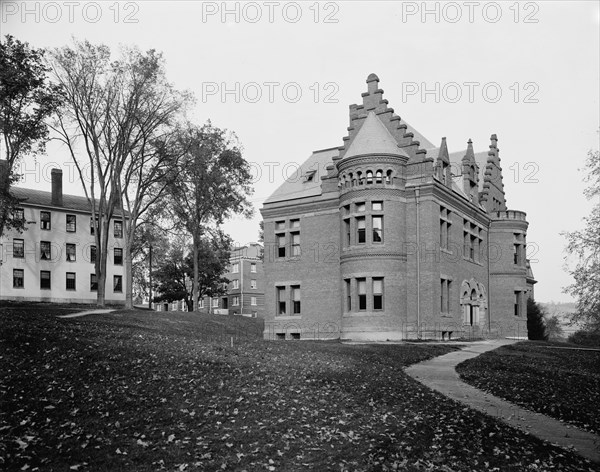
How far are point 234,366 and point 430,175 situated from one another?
22.9m

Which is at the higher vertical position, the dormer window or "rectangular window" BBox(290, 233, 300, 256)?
the dormer window

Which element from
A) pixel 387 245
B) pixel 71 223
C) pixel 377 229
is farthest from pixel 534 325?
pixel 71 223

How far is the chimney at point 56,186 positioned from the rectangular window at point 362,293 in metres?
40.9

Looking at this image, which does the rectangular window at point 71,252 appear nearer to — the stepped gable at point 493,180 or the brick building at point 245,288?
the brick building at point 245,288

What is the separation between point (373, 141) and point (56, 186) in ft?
137

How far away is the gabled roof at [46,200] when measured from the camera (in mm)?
62719

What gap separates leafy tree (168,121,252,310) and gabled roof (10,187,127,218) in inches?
649

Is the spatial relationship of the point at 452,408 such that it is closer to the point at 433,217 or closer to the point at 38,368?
the point at 38,368

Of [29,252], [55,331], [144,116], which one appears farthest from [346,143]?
[29,252]

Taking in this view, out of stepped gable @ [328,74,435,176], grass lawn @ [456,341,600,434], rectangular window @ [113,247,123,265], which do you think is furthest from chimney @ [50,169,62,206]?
grass lawn @ [456,341,600,434]

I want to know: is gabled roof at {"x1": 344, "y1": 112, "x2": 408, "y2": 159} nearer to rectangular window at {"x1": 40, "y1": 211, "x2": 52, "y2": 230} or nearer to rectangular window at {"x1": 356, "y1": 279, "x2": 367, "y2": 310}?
rectangular window at {"x1": 356, "y1": 279, "x2": 367, "y2": 310}

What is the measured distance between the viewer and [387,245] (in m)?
36.7

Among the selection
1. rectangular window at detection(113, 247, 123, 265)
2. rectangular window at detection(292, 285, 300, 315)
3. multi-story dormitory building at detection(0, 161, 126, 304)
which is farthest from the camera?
rectangular window at detection(113, 247, 123, 265)

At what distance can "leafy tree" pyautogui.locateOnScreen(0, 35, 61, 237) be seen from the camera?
3167 cm
